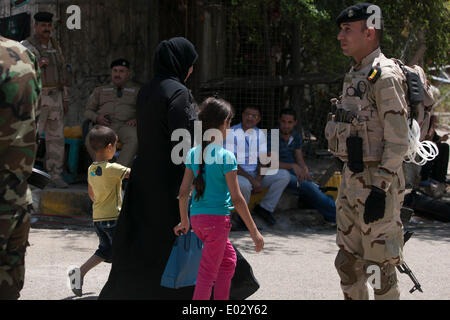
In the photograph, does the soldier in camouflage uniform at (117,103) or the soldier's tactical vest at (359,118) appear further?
the soldier in camouflage uniform at (117,103)

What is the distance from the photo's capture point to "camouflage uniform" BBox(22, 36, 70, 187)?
7859mm

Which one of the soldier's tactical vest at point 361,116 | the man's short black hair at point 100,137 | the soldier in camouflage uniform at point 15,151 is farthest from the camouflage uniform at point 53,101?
the soldier in camouflage uniform at point 15,151

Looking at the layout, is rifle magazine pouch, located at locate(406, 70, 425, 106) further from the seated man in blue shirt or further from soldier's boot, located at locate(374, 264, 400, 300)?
the seated man in blue shirt

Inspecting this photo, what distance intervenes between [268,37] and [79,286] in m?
6.04

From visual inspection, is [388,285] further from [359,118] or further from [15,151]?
[15,151]

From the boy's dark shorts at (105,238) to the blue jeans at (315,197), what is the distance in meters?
3.57

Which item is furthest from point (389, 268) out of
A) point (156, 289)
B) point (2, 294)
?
point (2, 294)

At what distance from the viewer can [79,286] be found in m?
4.49

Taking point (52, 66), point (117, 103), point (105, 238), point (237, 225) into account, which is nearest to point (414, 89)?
point (105, 238)

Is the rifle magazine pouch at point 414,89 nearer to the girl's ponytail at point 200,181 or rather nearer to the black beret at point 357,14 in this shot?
the black beret at point 357,14

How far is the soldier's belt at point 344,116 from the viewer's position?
3.68 metres

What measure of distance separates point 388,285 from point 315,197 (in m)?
4.20

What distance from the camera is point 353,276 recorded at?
12.1 ft

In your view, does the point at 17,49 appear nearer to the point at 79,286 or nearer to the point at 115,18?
the point at 79,286
